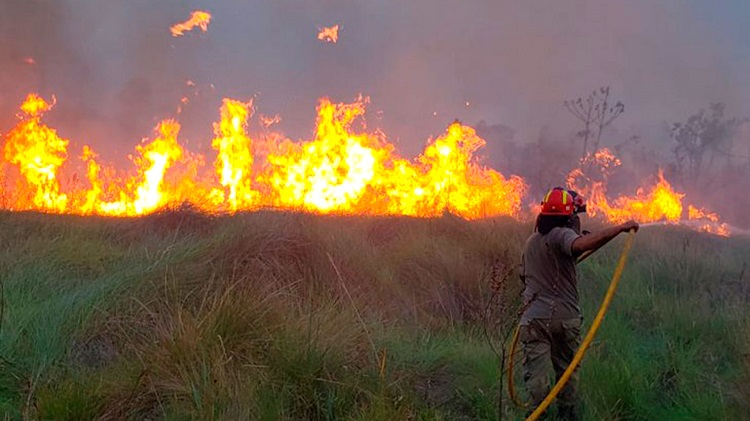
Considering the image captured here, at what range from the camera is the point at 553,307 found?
14.3 ft

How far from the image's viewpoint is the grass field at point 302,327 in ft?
12.9

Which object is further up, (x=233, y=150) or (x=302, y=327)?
(x=233, y=150)

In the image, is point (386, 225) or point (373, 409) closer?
point (373, 409)

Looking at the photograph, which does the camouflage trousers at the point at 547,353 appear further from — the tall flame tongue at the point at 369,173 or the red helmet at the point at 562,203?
the tall flame tongue at the point at 369,173

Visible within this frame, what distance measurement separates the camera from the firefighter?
169 inches

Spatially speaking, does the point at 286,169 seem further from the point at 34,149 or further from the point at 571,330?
the point at 571,330

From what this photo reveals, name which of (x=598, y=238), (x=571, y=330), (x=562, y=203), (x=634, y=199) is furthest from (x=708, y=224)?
(x=598, y=238)

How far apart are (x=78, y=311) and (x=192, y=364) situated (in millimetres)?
1712

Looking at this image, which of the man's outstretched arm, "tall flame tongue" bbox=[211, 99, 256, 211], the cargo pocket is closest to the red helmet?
the man's outstretched arm

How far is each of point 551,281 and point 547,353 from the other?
1.67ft

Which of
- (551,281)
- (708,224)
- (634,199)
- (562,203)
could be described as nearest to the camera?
(562,203)

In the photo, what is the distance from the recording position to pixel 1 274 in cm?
585

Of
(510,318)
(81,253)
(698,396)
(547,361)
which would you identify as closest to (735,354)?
(698,396)

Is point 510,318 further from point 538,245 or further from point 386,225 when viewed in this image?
point 386,225
